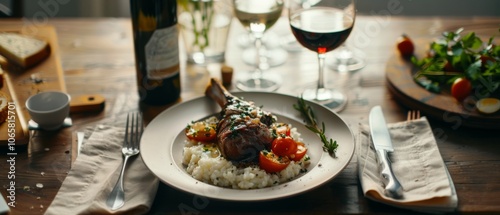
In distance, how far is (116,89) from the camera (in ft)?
6.70

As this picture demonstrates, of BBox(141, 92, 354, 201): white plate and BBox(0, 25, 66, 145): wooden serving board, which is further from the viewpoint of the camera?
BBox(0, 25, 66, 145): wooden serving board

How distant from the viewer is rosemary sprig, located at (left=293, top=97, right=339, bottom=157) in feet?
5.01

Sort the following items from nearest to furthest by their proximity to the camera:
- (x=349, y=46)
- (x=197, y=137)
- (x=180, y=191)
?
1. (x=180, y=191)
2. (x=197, y=137)
3. (x=349, y=46)

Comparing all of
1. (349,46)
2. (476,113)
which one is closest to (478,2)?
(349,46)

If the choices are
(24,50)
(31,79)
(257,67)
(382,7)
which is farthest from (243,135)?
(382,7)

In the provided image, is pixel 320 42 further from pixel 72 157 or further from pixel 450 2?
pixel 450 2

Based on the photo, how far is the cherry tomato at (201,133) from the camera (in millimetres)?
1584

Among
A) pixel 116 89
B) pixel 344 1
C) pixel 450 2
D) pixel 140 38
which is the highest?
pixel 344 1

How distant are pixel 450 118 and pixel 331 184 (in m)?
0.52

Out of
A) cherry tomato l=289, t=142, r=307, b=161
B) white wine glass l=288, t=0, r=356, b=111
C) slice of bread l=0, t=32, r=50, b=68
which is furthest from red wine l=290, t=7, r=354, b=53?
slice of bread l=0, t=32, r=50, b=68

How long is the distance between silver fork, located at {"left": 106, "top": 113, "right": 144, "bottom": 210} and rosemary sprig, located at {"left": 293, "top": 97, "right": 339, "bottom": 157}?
1.56 feet

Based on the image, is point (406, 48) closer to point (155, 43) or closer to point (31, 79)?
point (155, 43)

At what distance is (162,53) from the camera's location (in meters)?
1.81

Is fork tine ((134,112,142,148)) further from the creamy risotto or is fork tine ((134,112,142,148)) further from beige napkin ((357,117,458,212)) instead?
beige napkin ((357,117,458,212))
